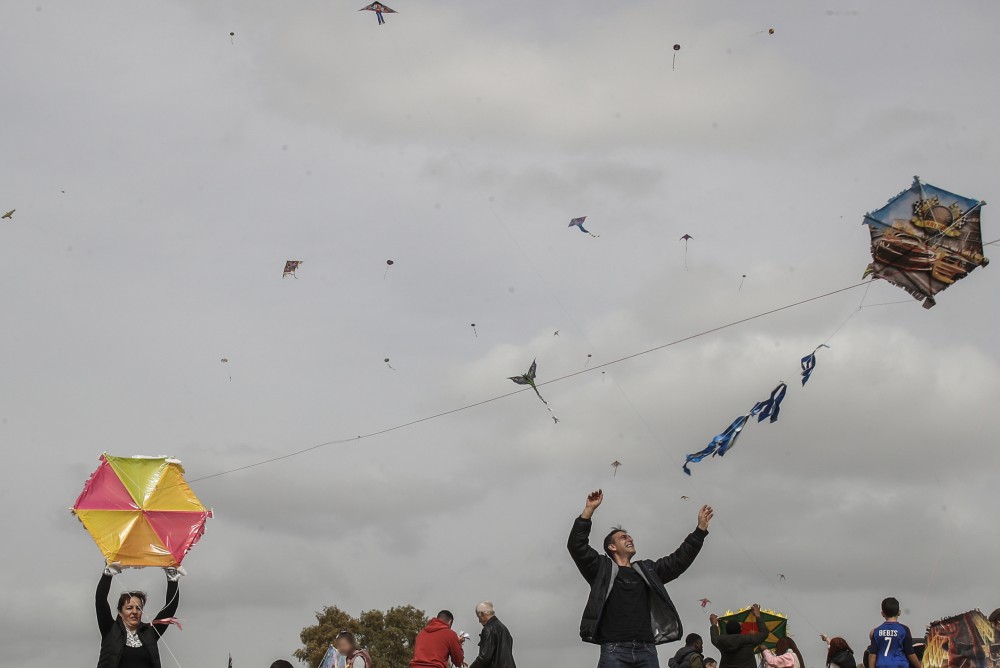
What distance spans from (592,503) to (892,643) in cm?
451

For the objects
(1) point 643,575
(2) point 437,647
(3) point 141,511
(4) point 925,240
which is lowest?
(1) point 643,575

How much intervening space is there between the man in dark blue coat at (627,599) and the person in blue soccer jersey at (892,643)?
362cm

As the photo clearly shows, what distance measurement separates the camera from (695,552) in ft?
30.4

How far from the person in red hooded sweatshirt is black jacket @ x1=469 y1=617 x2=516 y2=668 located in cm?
25

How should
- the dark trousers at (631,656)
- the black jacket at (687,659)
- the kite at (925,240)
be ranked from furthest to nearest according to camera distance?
the black jacket at (687,659)
the kite at (925,240)
the dark trousers at (631,656)

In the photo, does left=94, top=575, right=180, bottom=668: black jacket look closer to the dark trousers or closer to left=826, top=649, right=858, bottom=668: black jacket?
the dark trousers

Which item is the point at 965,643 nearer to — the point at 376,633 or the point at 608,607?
the point at 608,607

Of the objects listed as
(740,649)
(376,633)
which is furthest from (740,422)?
(376,633)

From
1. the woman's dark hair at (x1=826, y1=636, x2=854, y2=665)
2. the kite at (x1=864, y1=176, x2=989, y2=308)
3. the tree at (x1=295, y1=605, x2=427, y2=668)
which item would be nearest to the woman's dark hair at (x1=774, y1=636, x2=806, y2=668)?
the woman's dark hair at (x1=826, y1=636, x2=854, y2=665)

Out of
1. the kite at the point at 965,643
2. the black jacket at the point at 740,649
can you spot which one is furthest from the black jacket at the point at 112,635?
the kite at the point at 965,643

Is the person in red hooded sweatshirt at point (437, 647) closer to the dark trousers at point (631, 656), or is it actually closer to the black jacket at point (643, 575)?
the black jacket at point (643, 575)

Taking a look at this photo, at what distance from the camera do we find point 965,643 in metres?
11.5

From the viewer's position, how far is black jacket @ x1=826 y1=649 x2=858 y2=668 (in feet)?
43.6

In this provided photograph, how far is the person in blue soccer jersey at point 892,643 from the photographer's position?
1165 cm
